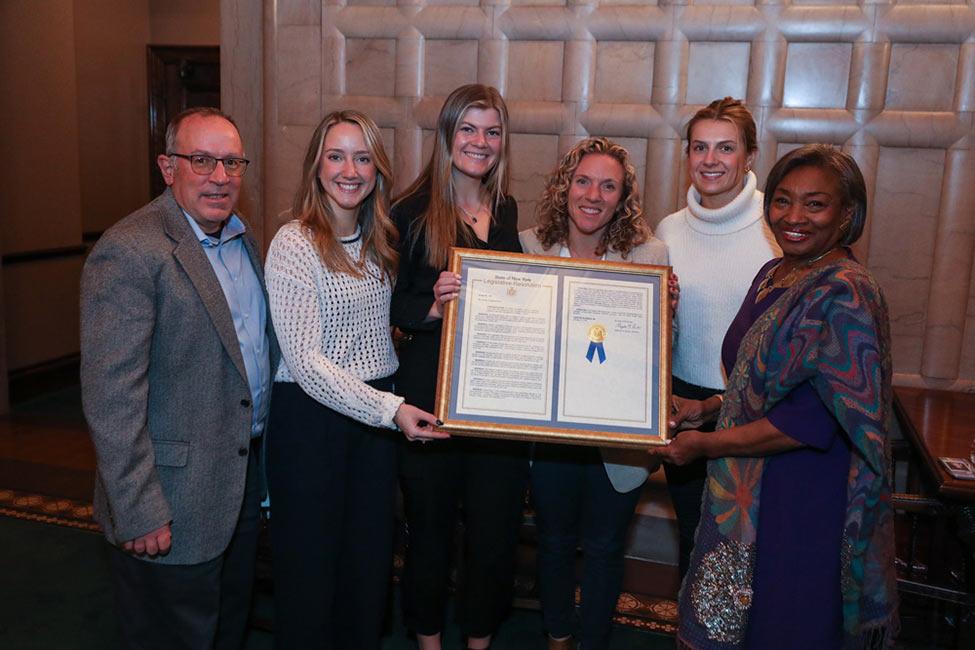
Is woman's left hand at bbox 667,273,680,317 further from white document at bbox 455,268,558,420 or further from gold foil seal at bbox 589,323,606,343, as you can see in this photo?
white document at bbox 455,268,558,420

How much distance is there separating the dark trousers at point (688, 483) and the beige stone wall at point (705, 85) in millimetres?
1688

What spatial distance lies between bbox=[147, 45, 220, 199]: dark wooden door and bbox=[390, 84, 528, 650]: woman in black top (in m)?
5.62

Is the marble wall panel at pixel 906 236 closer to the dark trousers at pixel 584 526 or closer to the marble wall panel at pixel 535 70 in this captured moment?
the marble wall panel at pixel 535 70

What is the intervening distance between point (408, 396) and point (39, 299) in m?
4.99

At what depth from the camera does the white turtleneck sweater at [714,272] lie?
270 cm

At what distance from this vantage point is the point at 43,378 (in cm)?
633

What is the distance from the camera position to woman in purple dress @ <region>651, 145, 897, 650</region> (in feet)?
6.11

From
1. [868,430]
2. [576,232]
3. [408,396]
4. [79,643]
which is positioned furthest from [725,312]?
[79,643]

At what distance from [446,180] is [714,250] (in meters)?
0.96

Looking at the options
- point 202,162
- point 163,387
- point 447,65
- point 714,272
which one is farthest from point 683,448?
point 447,65

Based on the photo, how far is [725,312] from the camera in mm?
2707

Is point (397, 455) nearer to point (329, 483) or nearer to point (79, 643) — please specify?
point (329, 483)

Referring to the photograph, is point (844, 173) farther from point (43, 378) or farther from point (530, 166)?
point (43, 378)

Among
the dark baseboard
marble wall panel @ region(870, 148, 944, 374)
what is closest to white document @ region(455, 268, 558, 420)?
marble wall panel @ region(870, 148, 944, 374)
